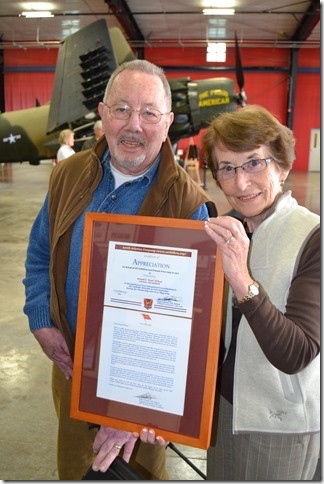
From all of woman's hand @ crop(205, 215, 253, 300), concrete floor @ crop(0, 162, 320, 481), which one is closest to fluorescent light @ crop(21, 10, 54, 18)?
concrete floor @ crop(0, 162, 320, 481)

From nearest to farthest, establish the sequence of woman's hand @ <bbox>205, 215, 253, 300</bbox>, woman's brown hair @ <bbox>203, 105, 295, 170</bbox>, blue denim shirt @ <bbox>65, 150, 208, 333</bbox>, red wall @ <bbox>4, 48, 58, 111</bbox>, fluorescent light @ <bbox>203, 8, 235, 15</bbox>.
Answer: woman's hand @ <bbox>205, 215, 253, 300</bbox> < woman's brown hair @ <bbox>203, 105, 295, 170</bbox> < blue denim shirt @ <bbox>65, 150, 208, 333</bbox> < fluorescent light @ <bbox>203, 8, 235, 15</bbox> < red wall @ <bbox>4, 48, 58, 111</bbox>

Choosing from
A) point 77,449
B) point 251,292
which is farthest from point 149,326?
point 77,449

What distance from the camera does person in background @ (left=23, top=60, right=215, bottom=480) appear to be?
1.42 meters

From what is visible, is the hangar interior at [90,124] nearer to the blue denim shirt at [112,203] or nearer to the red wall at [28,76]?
the red wall at [28,76]

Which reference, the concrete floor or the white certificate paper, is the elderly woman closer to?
the white certificate paper

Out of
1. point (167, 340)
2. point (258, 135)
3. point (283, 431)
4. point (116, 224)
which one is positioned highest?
point (258, 135)

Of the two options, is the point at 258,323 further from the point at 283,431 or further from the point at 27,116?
the point at 27,116

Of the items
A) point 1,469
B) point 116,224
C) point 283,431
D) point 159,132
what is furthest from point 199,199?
point 1,469

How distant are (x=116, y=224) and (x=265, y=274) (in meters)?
0.44

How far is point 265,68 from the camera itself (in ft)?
70.3

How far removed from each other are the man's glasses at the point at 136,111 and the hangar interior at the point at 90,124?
73.3 inches

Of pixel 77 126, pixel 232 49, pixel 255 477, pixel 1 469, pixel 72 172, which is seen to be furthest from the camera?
pixel 232 49

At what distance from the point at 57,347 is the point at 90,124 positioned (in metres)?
7.82

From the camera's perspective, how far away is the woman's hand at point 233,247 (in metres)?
1.03
